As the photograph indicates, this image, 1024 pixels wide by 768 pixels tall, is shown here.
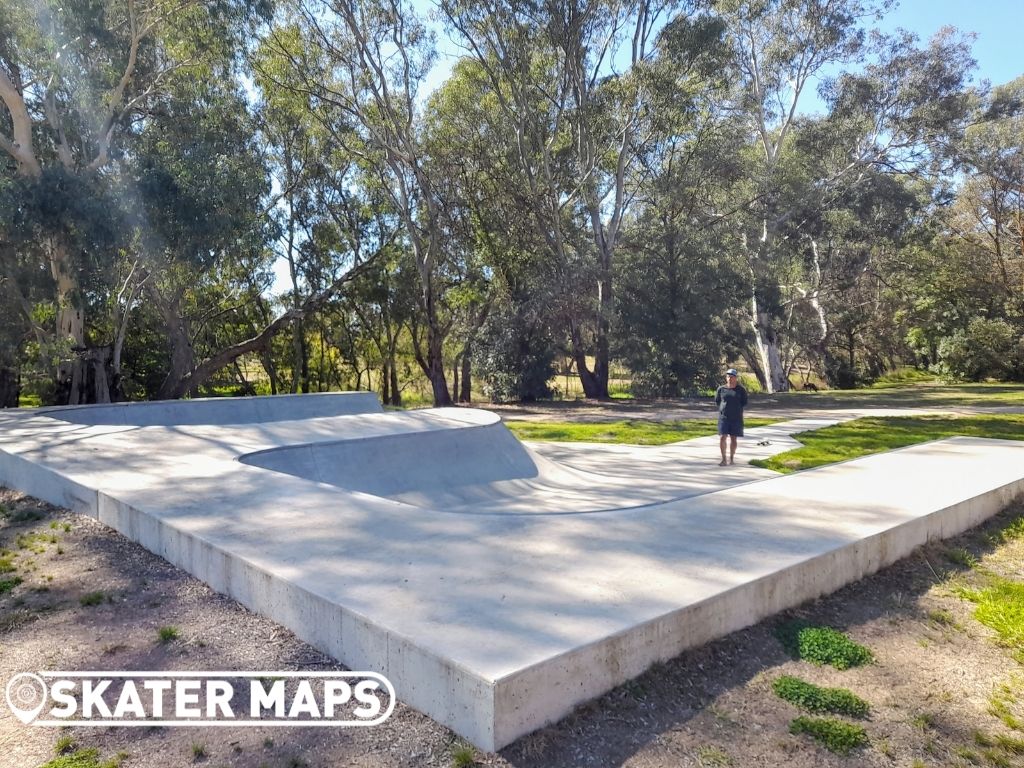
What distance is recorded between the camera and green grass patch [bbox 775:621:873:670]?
3.78 m

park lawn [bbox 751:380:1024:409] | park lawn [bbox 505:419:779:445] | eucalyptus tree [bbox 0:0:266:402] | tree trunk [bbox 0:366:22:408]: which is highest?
eucalyptus tree [bbox 0:0:266:402]

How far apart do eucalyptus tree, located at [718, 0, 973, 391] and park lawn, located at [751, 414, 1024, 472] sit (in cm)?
901

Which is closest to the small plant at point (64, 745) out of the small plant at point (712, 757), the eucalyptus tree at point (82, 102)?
the small plant at point (712, 757)

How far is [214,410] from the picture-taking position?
1404 centimetres

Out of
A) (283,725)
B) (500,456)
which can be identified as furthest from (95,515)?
(500,456)

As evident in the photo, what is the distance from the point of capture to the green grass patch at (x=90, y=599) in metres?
4.45

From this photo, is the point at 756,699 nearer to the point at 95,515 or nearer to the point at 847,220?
the point at 95,515

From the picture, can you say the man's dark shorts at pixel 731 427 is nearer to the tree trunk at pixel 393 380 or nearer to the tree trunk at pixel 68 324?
the tree trunk at pixel 68 324

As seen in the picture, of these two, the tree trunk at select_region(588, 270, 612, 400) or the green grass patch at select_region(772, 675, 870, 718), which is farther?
the tree trunk at select_region(588, 270, 612, 400)

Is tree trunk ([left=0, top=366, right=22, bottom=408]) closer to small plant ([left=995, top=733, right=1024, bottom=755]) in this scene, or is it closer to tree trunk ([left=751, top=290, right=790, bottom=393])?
small plant ([left=995, top=733, right=1024, bottom=755])

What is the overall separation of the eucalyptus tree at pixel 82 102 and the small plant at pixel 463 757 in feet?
48.4

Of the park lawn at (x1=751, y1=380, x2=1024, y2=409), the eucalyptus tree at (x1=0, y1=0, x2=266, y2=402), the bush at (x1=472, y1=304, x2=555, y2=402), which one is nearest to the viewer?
the eucalyptus tree at (x1=0, y1=0, x2=266, y2=402)

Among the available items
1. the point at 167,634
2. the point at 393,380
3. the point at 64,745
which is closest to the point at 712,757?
the point at 64,745

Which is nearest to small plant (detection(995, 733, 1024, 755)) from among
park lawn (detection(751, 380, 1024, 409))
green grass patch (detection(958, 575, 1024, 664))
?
green grass patch (detection(958, 575, 1024, 664))
